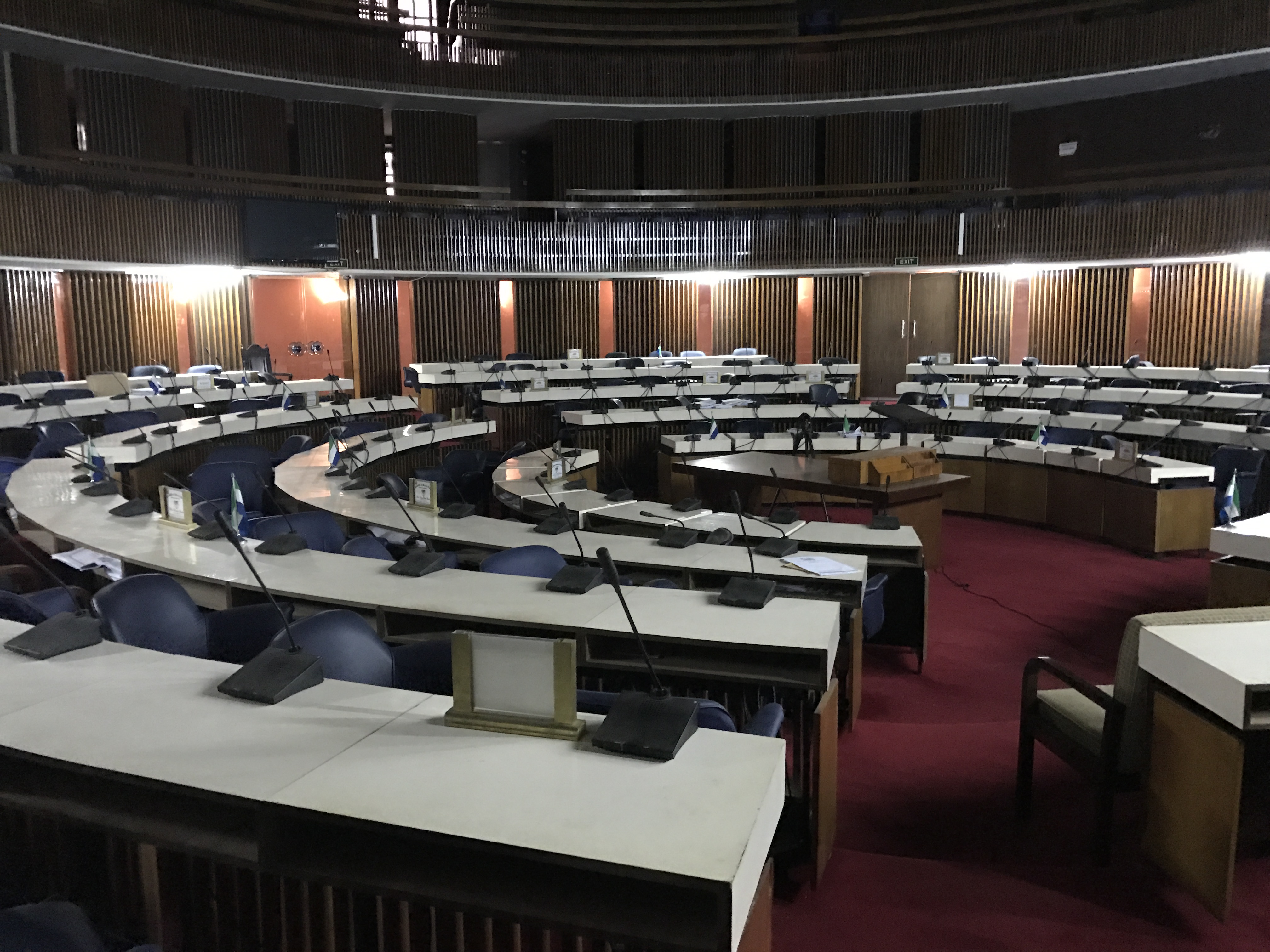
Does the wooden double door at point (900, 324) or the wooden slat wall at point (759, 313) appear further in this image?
the wooden slat wall at point (759, 313)

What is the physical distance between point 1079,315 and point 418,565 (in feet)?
42.2

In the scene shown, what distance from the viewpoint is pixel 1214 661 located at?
2510 millimetres

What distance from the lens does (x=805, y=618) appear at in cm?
297

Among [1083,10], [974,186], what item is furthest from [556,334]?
[1083,10]

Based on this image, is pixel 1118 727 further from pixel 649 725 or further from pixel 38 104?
pixel 38 104

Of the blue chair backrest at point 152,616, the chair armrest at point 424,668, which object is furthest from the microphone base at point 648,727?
the blue chair backrest at point 152,616

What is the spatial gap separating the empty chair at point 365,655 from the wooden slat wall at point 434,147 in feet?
43.1

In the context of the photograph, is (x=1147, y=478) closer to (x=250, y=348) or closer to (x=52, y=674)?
(x=52, y=674)

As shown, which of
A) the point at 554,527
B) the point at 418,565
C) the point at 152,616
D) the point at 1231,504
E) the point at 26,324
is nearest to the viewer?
the point at 152,616

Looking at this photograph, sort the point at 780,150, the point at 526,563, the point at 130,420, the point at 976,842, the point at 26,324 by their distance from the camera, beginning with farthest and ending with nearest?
the point at 780,150 < the point at 26,324 < the point at 130,420 < the point at 526,563 < the point at 976,842

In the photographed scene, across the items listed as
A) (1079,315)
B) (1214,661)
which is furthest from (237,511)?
(1079,315)

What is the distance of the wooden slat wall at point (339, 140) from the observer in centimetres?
1413

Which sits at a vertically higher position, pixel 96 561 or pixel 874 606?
pixel 96 561

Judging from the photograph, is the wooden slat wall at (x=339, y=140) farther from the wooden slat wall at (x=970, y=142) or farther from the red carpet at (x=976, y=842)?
the red carpet at (x=976, y=842)
